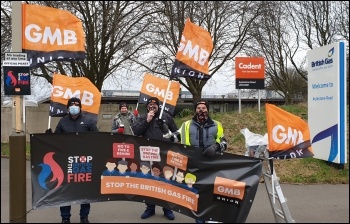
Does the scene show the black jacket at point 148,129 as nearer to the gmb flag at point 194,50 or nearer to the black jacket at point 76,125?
the black jacket at point 76,125

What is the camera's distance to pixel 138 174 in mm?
5434

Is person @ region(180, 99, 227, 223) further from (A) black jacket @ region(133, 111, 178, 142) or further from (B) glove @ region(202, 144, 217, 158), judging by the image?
(A) black jacket @ region(133, 111, 178, 142)

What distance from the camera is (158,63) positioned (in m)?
22.4

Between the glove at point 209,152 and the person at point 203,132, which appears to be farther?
the person at point 203,132

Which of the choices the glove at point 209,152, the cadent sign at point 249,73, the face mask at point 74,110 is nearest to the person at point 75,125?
the face mask at point 74,110

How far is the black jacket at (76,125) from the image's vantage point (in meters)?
5.69

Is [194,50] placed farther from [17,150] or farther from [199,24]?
[199,24]

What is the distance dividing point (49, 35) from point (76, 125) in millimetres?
1323

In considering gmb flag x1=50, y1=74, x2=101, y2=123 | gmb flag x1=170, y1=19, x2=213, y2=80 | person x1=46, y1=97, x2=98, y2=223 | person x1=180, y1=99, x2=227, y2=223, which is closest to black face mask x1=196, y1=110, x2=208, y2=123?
person x1=180, y1=99, x2=227, y2=223

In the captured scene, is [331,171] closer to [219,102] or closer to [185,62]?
[185,62]

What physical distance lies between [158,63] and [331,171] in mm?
14390

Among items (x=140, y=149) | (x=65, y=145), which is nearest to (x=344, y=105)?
(x=140, y=149)

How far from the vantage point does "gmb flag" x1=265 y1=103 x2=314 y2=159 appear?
16.6ft

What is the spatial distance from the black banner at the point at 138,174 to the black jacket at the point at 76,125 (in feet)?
0.99
